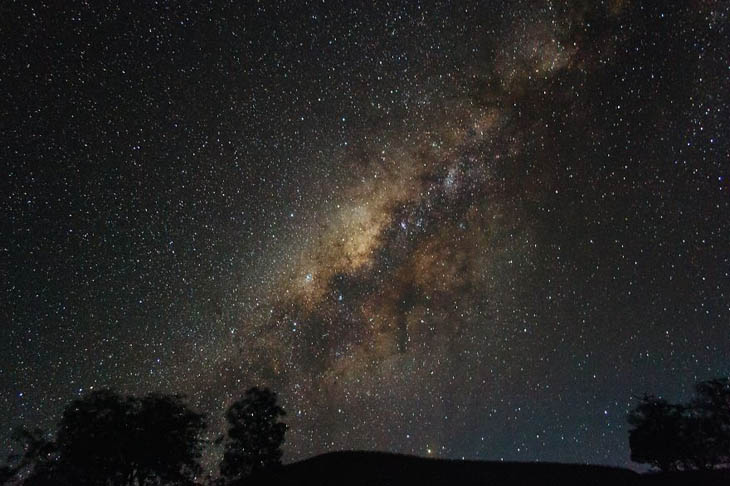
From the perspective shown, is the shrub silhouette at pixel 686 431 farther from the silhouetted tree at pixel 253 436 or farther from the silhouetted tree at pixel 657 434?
the silhouetted tree at pixel 253 436

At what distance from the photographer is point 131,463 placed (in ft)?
106

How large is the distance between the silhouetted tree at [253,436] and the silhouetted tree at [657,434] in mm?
30776

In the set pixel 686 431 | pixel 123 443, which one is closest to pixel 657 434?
pixel 686 431

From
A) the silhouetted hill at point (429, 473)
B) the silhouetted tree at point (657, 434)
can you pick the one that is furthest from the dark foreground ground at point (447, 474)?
the silhouetted tree at point (657, 434)

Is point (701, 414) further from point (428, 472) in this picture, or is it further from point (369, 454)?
point (369, 454)

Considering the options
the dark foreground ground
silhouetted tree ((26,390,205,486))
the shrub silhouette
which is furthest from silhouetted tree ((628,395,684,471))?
silhouetted tree ((26,390,205,486))

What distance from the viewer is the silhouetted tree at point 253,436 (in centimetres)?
3919

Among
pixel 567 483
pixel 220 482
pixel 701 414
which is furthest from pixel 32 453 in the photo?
pixel 701 414

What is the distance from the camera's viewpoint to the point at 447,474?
35812 millimetres

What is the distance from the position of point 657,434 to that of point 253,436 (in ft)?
113

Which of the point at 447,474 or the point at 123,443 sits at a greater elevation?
the point at 123,443

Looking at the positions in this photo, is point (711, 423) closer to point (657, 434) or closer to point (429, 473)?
point (657, 434)

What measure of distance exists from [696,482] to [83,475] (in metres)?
37.1

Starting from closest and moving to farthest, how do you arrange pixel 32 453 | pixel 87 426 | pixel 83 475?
1. pixel 32 453
2. pixel 83 475
3. pixel 87 426
